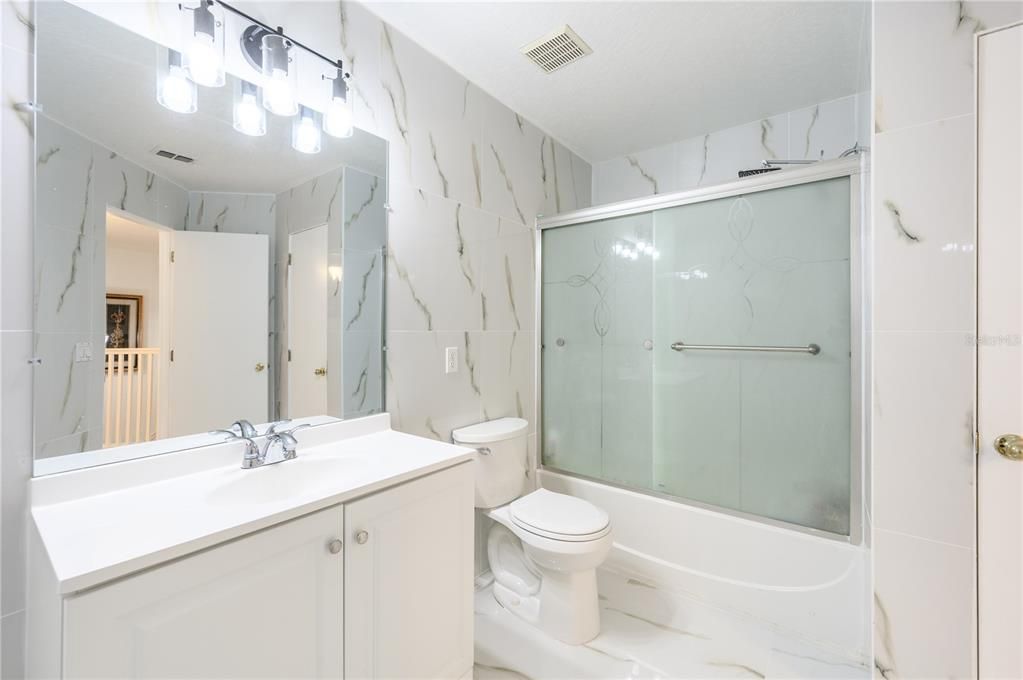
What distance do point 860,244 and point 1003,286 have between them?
60 cm

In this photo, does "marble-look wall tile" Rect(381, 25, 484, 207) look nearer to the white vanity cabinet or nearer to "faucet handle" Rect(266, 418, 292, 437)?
"faucet handle" Rect(266, 418, 292, 437)

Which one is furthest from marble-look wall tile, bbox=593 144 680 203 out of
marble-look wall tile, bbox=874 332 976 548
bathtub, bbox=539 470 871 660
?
bathtub, bbox=539 470 871 660

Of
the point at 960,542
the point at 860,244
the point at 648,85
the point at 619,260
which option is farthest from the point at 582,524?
the point at 648,85

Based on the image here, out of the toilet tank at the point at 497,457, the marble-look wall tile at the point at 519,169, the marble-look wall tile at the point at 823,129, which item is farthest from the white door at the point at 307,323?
the marble-look wall tile at the point at 823,129

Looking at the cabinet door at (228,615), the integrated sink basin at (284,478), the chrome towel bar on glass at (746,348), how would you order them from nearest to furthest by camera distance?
the cabinet door at (228,615) < the integrated sink basin at (284,478) < the chrome towel bar on glass at (746,348)

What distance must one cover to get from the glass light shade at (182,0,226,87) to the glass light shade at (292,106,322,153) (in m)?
0.24

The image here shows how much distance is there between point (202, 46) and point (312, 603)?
54.9 inches

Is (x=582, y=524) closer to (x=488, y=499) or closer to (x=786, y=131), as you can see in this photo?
(x=488, y=499)

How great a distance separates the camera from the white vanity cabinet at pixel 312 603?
686mm

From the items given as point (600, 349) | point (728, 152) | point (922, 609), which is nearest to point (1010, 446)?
point (922, 609)

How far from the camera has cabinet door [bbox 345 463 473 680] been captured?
101 cm

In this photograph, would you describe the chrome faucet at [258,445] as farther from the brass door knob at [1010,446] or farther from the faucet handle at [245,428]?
the brass door knob at [1010,446]

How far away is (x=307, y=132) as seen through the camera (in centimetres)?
139

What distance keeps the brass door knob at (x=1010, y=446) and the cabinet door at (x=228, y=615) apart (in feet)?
5.04
